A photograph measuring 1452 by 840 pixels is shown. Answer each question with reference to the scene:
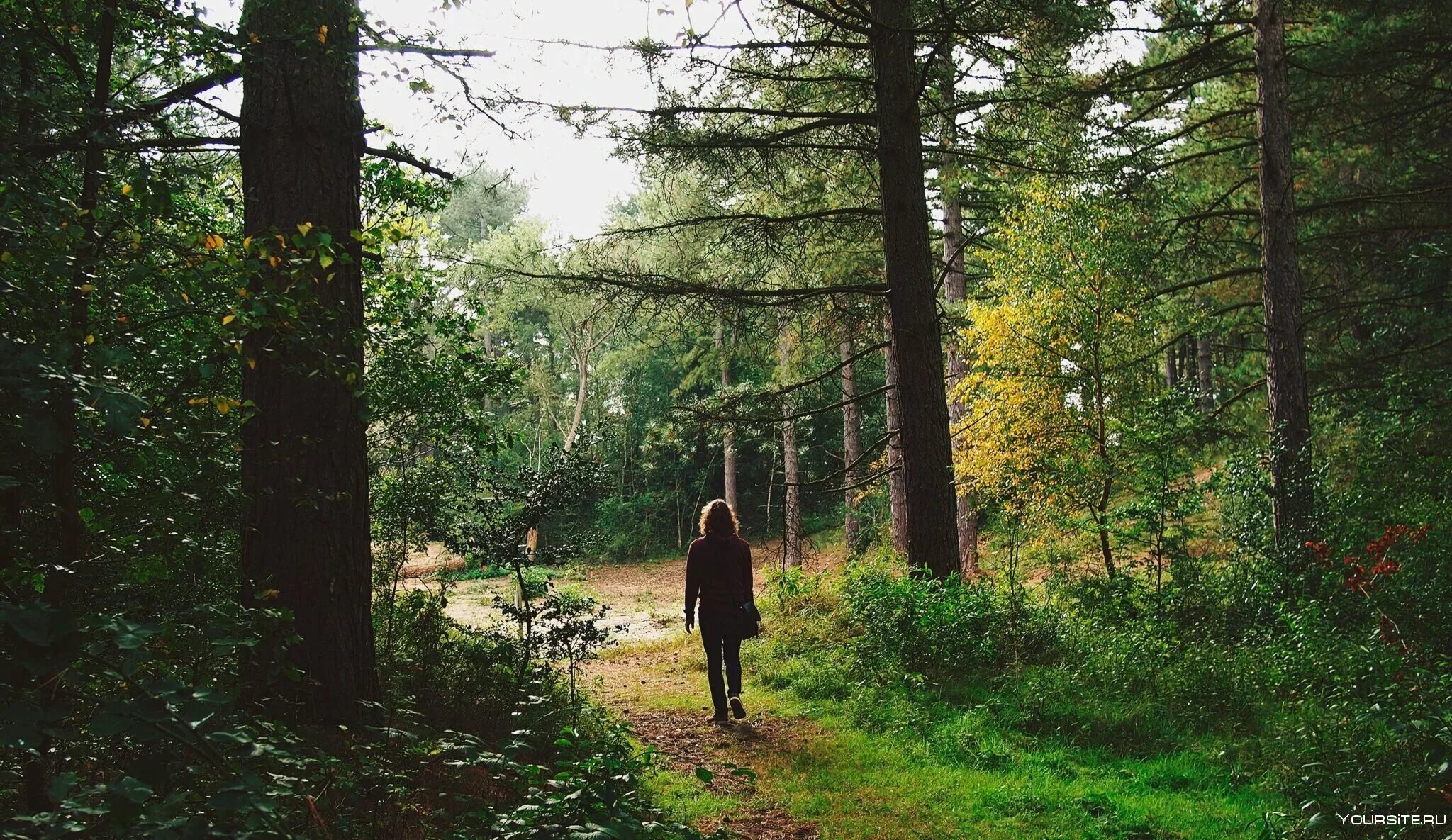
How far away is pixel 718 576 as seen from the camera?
294 inches

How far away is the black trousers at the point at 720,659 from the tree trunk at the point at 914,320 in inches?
95.2

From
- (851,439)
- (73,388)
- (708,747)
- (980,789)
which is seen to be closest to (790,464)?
(851,439)

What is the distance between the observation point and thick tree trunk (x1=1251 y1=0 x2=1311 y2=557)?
9.80 metres

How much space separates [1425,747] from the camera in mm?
3307

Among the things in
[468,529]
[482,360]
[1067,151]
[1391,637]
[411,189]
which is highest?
[1067,151]

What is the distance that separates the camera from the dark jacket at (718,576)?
746 cm

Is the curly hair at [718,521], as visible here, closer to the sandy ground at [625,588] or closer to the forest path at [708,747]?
the forest path at [708,747]

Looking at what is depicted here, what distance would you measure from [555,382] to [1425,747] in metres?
33.1

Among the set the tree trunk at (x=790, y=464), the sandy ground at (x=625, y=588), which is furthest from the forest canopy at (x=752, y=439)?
the tree trunk at (x=790, y=464)

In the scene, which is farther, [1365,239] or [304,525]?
[1365,239]

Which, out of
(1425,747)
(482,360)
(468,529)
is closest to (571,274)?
(482,360)

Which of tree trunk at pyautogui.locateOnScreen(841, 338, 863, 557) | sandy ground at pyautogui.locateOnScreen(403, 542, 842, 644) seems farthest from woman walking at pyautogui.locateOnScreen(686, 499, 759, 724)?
tree trunk at pyautogui.locateOnScreen(841, 338, 863, 557)

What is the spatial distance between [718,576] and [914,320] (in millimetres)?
3443

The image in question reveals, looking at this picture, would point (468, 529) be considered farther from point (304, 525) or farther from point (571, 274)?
point (571, 274)
